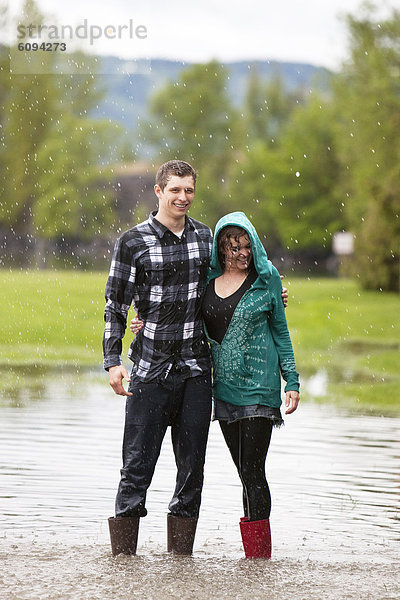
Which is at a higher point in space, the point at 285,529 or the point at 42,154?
the point at 42,154

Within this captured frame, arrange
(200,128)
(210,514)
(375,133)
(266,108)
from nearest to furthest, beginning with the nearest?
(210,514) < (375,133) < (200,128) < (266,108)

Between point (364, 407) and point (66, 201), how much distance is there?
228ft

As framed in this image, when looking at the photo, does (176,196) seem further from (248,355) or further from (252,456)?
(252,456)

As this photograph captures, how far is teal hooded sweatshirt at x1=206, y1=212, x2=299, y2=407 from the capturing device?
237 inches

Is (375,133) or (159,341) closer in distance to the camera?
(159,341)

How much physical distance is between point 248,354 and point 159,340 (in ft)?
1.48

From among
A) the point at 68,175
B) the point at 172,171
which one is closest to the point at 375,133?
the point at 68,175

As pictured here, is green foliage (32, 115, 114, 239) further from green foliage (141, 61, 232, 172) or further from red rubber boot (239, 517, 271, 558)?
red rubber boot (239, 517, 271, 558)

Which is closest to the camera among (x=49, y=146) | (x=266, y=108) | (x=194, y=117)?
(x=49, y=146)

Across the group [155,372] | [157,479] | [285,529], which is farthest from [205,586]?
[157,479]

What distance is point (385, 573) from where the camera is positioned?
588cm

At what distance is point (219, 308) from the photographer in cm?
608

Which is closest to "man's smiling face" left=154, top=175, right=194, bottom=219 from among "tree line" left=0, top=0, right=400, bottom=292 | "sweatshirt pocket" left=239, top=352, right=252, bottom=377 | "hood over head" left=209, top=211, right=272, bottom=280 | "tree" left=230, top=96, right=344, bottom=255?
"hood over head" left=209, top=211, right=272, bottom=280

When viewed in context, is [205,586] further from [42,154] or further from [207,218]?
[207,218]
